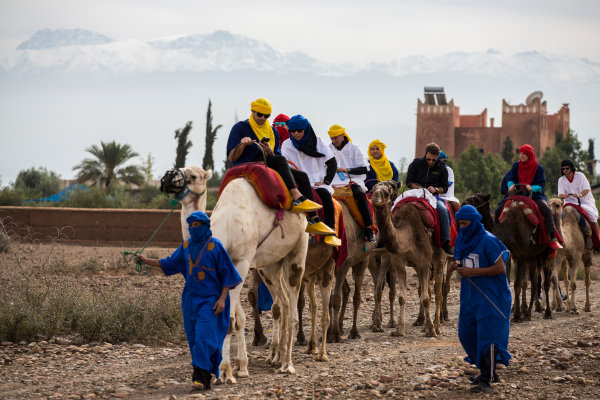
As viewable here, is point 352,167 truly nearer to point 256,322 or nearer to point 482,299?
point 256,322

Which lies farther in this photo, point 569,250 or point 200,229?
point 569,250

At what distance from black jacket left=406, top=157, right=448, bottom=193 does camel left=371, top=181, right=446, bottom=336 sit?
0.94 meters

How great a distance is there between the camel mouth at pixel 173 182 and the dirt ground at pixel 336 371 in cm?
193

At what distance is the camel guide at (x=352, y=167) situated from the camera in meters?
12.2

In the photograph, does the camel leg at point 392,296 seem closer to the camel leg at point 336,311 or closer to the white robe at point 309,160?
the camel leg at point 336,311

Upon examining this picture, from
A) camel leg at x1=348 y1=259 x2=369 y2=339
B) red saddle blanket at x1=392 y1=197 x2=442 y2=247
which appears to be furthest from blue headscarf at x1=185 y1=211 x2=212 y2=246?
red saddle blanket at x1=392 y1=197 x2=442 y2=247

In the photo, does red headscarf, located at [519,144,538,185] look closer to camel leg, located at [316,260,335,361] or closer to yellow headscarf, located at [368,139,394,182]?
yellow headscarf, located at [368,139,394,182]

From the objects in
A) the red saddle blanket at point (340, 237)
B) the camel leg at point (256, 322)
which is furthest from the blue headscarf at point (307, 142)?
the camel leg at point (256, 322)

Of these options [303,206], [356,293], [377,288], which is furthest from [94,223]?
[303,206]

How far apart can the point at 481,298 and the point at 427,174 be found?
17.0ft

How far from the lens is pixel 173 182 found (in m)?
9.23

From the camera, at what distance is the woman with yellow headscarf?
14703 mm

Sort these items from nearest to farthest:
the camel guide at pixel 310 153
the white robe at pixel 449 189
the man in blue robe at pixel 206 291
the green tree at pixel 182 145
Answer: the man in blue robe at pixel 206 291
the camel guide at pixel 310 153
the white robe at pixel 449 189
the green tree at pixel 182 145

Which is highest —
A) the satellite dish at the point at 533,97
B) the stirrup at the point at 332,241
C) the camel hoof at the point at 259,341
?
the satellite dish at the point at 533,97
